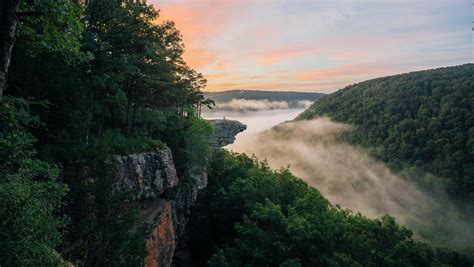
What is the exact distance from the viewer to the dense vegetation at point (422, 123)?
105688mm

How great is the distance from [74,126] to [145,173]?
24.1 feet

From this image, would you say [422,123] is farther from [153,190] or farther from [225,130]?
[153,190]

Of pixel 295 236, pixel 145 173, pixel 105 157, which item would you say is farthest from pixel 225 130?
pixel 105 157

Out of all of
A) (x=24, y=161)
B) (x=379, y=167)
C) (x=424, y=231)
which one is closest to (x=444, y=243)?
(x=424, y=231)

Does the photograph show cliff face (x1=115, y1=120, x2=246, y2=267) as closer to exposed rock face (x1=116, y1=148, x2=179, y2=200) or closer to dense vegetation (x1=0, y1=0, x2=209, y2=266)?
exposed rock face (x1=116, y1=148, x2=179, y2=200)

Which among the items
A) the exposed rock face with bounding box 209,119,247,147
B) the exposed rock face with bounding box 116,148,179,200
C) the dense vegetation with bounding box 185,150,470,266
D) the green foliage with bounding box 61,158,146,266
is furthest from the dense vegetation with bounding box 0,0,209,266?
the exposed rock face with bounding box 209,119,247,147

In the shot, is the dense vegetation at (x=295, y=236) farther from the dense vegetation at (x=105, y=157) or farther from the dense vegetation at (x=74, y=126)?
the dense vegetation at (x=74, y=126)

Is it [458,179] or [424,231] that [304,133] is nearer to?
[458,179]

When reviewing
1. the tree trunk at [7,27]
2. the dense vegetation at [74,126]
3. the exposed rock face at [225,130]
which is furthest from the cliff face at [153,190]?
the exposed rock face at [225,130]

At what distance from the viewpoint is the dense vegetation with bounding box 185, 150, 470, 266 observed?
26625mm

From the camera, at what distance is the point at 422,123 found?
4705 inches

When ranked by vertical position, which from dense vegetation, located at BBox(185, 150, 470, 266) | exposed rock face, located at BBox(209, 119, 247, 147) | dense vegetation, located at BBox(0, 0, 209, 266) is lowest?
dense vegetation, located at BBox(185, 150, 470, 266)

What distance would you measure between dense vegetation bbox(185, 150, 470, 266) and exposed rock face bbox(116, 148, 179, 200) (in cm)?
914

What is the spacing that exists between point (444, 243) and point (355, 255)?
66.8 meters
